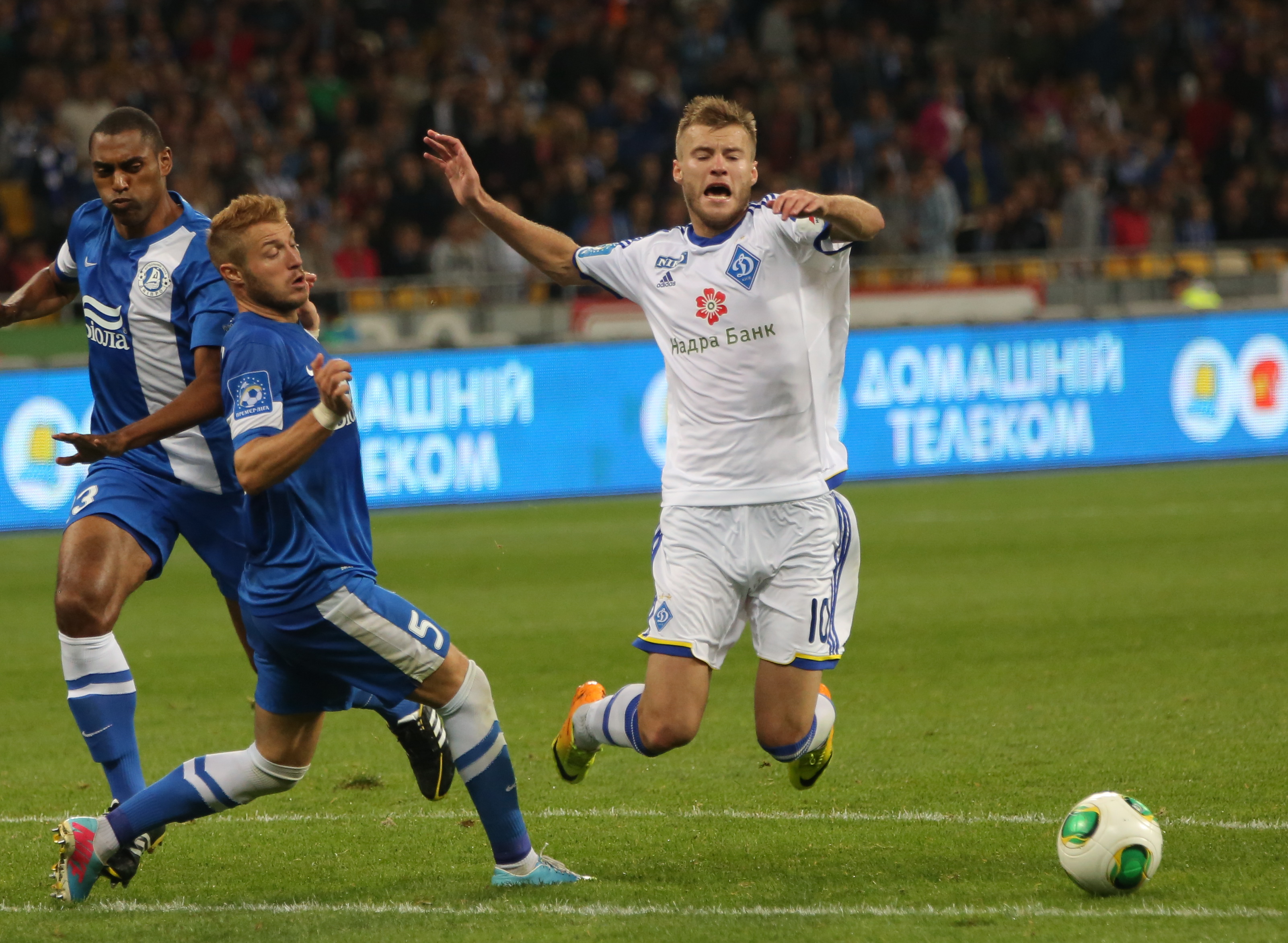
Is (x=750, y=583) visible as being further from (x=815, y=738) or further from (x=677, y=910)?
(x=677, y=910)

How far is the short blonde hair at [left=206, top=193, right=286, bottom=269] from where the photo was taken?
4.55m

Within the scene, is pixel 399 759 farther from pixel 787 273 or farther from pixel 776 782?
pixel 787 273

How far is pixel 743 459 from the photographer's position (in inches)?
204

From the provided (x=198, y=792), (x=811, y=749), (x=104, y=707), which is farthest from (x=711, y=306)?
(x=104, y=707)

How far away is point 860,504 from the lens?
14.2 metres

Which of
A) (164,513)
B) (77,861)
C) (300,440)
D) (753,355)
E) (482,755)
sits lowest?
(77,861)

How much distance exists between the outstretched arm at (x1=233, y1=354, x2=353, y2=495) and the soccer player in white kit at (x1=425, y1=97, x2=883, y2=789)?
1259 millimetres

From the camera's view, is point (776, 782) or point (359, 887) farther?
point (776, 782)

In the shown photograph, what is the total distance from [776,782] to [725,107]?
2375 mm

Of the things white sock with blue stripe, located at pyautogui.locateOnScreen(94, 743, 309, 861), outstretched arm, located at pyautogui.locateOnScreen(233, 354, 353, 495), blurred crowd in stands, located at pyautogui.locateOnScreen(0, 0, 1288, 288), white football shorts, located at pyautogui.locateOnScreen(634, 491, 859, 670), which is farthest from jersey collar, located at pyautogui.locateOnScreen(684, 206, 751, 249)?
blurred crowd in stands, located at pyautogui.locateOnScreen(0, 0, 1288, 288)

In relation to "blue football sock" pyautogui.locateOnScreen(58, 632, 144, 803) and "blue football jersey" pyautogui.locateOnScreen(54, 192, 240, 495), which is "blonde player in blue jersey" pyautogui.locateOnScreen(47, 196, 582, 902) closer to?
"blue football sock" pyautogui.locateOnScreen(58, 632, 144, 803)

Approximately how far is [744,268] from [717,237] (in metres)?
0.17

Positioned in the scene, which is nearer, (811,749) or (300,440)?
(300,440)

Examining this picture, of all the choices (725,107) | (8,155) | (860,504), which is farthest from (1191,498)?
(8,155)
